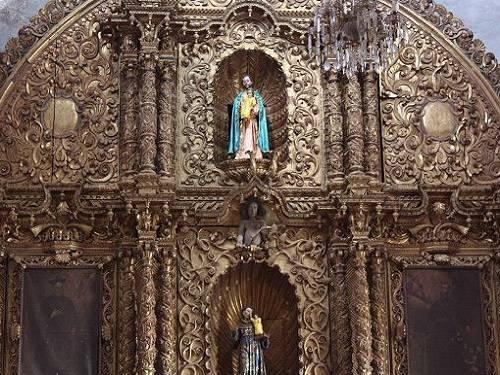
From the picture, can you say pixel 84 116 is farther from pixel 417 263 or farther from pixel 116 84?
pixel 417 263

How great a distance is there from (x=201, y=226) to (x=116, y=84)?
8.85 ft

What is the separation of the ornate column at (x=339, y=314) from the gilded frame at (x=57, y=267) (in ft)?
10.7

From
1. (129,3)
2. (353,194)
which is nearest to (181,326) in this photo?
(353,194)

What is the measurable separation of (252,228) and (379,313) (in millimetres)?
2276

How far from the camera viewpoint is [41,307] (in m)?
15.3

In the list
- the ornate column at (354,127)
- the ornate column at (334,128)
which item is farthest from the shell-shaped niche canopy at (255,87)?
the ornate column at (354,127)

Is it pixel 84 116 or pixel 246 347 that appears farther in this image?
pixel 84 116

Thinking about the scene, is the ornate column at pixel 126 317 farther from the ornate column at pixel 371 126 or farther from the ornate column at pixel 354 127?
the ornate column at pixel 371 126

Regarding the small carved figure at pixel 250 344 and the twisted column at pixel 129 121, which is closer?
the small carved figure at pixel 250 344

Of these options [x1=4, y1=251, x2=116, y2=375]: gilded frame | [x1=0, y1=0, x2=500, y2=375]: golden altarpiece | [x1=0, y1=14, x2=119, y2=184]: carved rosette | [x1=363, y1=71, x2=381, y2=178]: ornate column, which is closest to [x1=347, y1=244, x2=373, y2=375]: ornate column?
[x1=0, y1=0, x2=500, y2=375]: golden altarpiece

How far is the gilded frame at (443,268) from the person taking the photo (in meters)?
15.5

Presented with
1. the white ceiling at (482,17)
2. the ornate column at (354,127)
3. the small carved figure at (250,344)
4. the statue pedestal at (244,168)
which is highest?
the white ceiling at (482,17)

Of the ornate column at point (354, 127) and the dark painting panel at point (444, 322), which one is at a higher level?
the ornate column at point (354, 127)

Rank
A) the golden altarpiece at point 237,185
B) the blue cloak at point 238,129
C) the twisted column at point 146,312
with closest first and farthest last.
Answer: the twisted column at point 146,312
the golden altarpiece at point 237,185
the blue cloak at point 238,129
